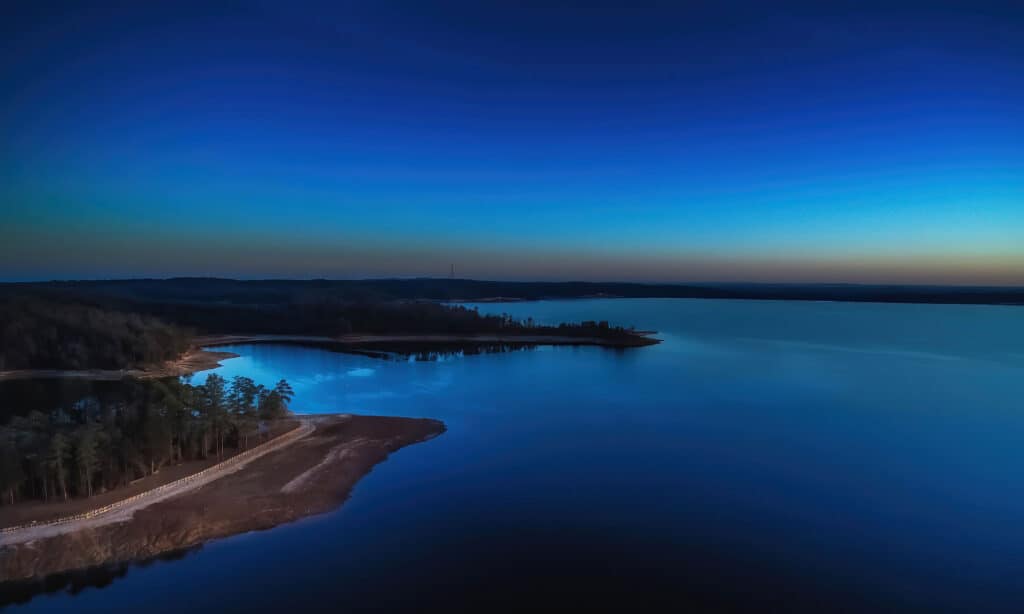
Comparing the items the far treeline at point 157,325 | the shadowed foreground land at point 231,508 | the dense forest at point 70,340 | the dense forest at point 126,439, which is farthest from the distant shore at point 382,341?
the shadowed foreground land at point 231,508

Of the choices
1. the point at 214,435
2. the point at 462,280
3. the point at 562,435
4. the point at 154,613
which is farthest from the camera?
the point at 462,280

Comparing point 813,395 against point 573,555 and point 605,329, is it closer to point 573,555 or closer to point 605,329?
point 573,555

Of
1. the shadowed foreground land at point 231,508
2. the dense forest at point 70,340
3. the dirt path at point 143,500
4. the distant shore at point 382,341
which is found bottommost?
the shadowed foreground land at point 231,508

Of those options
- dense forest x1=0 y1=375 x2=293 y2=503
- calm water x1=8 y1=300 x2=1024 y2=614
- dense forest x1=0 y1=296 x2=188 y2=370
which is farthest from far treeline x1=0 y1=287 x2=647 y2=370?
dense forest x1=0 y1=375 x2=293 y2=503

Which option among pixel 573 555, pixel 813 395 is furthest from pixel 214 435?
pixel 813 395

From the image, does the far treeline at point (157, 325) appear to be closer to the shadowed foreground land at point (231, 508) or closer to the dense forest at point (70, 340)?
the dense forest at point (70, 340)

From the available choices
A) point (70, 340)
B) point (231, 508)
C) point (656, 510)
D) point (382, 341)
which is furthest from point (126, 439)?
point (382, 341)

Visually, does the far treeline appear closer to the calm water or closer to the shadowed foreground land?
the calm water
